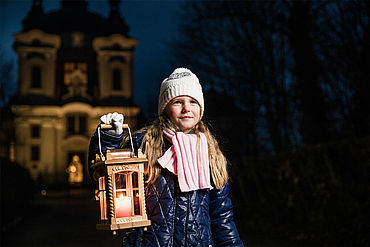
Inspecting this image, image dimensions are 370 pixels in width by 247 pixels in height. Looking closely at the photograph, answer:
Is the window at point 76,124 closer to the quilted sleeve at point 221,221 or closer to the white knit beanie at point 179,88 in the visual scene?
the white knit beanie at point 179,88

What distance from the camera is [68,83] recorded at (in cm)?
3606

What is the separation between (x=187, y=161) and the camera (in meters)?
2.76

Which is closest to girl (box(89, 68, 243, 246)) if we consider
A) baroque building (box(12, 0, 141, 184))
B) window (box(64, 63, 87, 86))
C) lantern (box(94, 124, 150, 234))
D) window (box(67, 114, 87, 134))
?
lantern (box(94, 124, 150, 234))

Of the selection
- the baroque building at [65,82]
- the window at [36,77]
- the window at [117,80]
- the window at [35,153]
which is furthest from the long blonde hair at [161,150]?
the window at [36,77]

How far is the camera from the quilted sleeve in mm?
2896

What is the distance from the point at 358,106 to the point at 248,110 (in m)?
5.70

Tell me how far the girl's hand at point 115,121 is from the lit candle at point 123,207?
400mm

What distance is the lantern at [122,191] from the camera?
248 centimetres

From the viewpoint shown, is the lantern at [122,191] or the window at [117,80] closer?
the lantern at [122,191]

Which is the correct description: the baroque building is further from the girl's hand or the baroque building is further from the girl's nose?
the girl's hand

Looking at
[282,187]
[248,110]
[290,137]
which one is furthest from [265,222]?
[248,110]

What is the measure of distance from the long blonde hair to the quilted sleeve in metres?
0.09

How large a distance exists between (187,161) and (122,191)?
45 cm

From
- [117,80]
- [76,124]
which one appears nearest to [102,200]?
[76,124]
